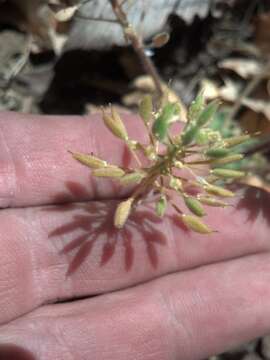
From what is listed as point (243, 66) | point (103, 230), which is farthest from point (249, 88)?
point (103, 230)

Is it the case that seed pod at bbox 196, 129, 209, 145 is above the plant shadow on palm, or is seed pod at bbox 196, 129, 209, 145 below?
above

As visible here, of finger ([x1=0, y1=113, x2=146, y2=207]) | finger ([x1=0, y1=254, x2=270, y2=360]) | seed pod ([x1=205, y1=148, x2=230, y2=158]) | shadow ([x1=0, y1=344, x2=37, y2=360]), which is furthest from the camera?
finger ([x1=0, y1=113, x2=146, y2=207])

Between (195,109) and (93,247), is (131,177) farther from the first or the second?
(93,247)

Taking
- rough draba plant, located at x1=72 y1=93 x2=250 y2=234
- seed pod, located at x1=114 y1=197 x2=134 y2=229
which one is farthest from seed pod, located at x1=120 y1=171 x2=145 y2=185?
seed pod, located at x1=114 y1=197 x2=134 y2=229

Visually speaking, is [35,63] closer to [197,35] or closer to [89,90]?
[89,90]

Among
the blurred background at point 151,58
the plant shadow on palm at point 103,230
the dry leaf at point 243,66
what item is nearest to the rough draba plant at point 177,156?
the plant shadow on palm at point 103,230

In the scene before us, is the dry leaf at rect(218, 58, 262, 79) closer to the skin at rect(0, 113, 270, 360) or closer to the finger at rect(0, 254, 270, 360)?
the skin at rect(0, 113, 270, 360)

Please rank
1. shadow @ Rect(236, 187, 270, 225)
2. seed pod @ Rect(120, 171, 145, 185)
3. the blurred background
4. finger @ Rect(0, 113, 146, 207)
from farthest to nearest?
the blurred background, shadow @ Rect(236, 187, 270, 225), finger @ Rect(0, 113, 146, 207), seed pod @ Rect(120, 171, 145, 185)
